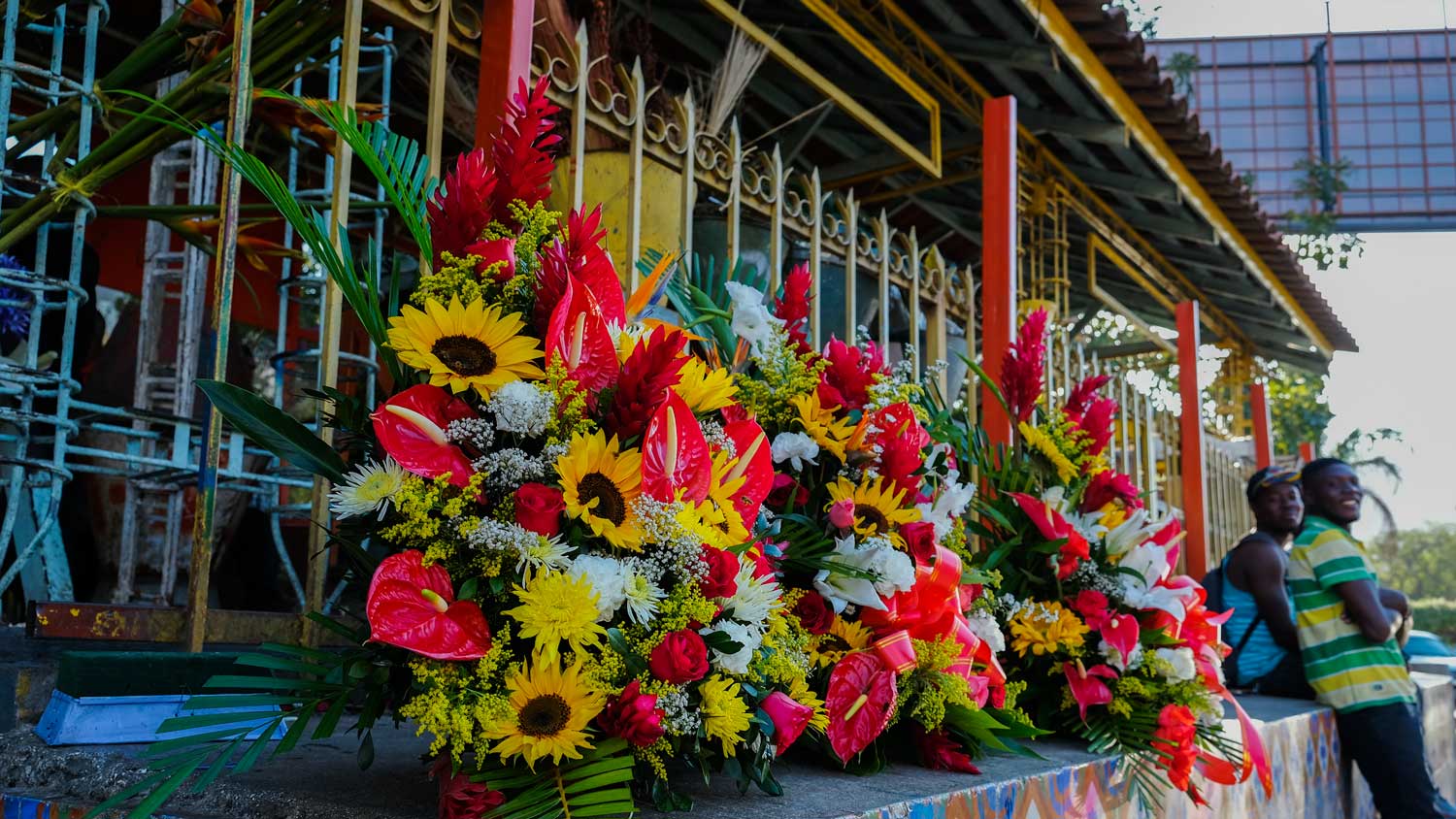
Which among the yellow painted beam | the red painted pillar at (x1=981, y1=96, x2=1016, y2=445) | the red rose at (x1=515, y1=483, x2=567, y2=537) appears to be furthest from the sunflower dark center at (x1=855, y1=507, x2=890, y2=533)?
the yellow painted beam

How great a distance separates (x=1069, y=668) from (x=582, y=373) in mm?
1338

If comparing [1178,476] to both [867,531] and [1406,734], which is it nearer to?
[1406,734]

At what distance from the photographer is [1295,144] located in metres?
16.7

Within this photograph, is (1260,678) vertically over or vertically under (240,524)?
under

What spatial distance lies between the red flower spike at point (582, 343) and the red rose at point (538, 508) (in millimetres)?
159

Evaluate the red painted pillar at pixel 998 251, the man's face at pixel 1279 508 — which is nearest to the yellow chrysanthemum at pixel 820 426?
the red painted pillar at pixel 998 251

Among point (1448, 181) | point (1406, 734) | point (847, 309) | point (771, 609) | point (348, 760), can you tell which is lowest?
point (1406, 734)

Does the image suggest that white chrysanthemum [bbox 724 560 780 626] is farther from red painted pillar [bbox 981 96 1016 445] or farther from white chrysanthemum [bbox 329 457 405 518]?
red painted pillar [bbox 981 96 1016 445]

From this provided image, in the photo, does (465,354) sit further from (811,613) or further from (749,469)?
(811,613)

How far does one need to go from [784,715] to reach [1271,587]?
122 inches

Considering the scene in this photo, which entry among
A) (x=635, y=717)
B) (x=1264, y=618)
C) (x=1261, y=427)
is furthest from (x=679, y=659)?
(x=1261, y=427)

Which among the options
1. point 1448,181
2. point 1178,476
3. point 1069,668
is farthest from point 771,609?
point 1448,181

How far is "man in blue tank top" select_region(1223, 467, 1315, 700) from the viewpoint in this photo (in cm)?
386

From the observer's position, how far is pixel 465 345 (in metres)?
1.27
